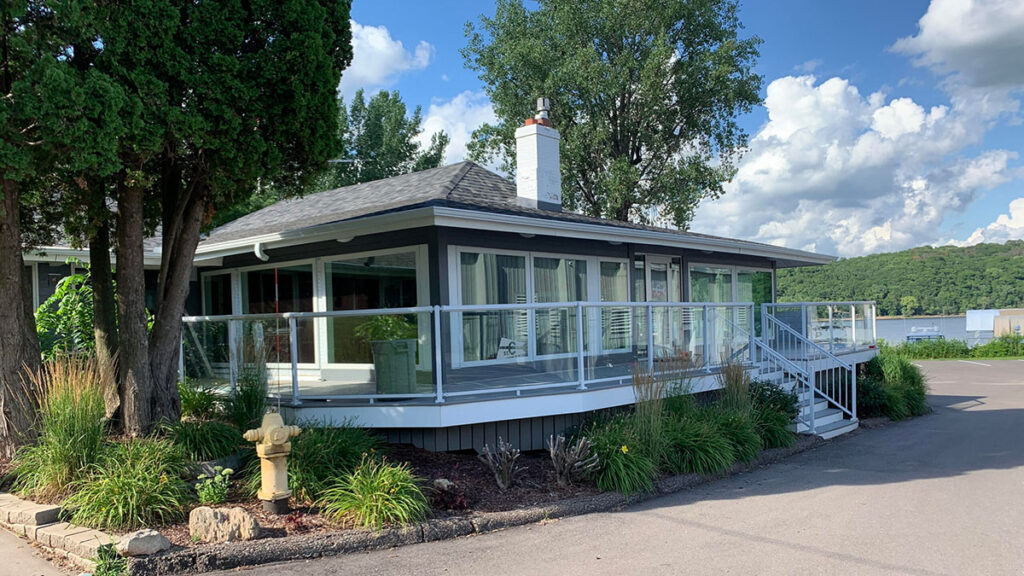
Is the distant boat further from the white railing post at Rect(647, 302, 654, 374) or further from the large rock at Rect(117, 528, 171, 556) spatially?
the large rock at Rect(117, 528, 171, 556)

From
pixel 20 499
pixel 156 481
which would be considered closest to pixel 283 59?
pixel 156 481

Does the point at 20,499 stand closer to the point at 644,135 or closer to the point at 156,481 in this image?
the point at 156,481

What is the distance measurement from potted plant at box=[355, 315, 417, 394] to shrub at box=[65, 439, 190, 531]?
2325mm

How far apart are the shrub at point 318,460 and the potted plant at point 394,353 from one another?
0.72 metres

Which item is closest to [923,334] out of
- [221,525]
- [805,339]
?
[805,339]

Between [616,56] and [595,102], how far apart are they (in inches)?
79.6

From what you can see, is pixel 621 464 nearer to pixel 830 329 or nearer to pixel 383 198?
pixel 383 198

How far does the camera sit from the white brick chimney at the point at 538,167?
515 inches

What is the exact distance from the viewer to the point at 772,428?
10406 millimetres

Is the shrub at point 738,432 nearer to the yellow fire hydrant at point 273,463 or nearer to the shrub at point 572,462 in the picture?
the shrub at point 572,462

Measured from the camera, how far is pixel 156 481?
631cm

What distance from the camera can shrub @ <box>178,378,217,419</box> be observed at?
28.3 feet

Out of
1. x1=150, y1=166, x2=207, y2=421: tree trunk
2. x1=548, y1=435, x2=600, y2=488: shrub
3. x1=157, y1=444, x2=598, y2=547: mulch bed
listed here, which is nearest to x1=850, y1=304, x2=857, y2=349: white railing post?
x1=157, y1=444, x2=598, y2=547: mulch bed

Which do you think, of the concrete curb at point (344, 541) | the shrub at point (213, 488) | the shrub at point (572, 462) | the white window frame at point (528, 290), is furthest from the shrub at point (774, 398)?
the shrub at point (213, 488)
